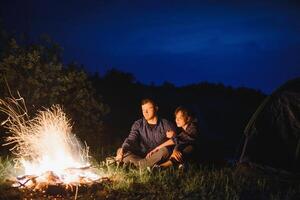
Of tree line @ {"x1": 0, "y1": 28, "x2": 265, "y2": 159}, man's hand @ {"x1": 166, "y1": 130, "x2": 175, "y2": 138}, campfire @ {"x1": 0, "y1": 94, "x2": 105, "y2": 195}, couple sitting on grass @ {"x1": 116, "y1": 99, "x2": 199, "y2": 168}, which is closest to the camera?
campfire @ {"x1": 0, "y1": 94, "x2": 105, "y2": 195}

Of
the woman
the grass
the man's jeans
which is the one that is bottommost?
the grass

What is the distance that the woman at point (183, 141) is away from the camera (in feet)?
29.4

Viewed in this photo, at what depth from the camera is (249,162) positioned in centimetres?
912

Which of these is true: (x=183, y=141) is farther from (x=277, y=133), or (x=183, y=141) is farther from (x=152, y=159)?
(x=277, y=133)

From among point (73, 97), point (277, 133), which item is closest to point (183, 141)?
point (277, 133)

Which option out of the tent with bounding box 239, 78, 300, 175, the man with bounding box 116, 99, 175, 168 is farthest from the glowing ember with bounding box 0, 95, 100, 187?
the tent with bounding box 239, 78, 300, 175

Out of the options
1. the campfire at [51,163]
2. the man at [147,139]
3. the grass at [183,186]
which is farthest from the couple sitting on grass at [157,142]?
the campfire at [51,163]

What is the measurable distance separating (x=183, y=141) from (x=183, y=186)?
1525 millimetres

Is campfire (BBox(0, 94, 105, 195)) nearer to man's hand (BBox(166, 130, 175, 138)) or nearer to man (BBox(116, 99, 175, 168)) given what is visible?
man (BBox(116, 99, 175, 168))

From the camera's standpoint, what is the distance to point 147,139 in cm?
972

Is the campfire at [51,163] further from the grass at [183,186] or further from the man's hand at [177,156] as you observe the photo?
the man's hand at [177,156]

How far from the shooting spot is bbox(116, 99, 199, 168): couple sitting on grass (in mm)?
9039

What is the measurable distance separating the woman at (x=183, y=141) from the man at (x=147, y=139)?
161 mm

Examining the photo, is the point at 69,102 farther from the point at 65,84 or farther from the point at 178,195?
the point at 178,195
